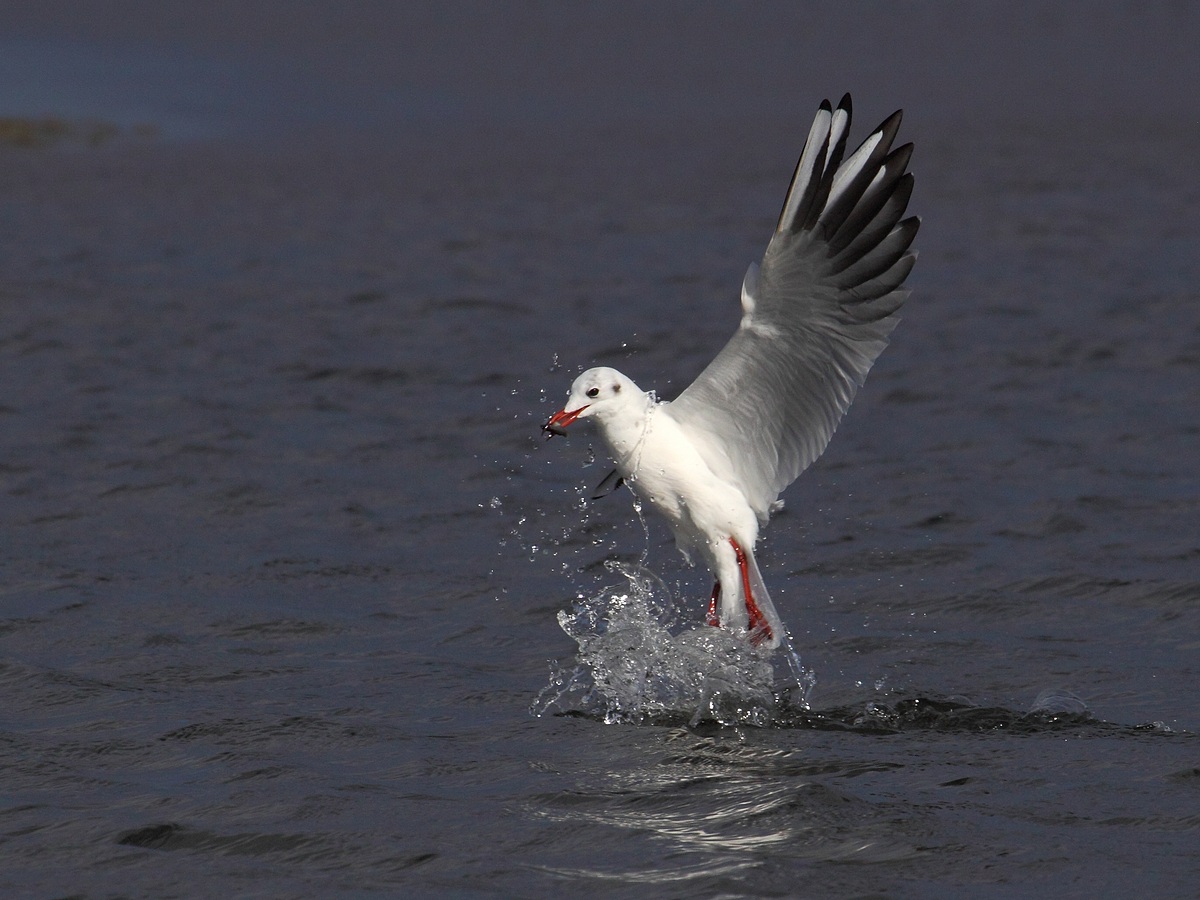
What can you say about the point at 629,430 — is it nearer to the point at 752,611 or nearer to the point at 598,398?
the point at 598,398

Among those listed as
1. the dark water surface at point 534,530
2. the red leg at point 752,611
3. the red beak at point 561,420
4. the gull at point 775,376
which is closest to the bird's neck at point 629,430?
the gull at point 775,376

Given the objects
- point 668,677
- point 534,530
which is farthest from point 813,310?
point 534,530

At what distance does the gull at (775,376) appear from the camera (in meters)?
7.84

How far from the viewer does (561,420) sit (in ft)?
25.5

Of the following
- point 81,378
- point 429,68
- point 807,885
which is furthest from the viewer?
point 429,68

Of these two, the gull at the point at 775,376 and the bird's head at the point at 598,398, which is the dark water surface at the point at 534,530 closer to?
the gull at the point at 775,376

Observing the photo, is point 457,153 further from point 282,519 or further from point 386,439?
point 282,519

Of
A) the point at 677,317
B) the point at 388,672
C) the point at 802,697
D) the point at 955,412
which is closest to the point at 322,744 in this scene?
the point at 388,672

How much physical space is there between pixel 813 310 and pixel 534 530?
3.13 meters

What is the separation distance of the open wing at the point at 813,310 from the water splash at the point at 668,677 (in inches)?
30.3

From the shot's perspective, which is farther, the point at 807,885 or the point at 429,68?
the point at 429,68

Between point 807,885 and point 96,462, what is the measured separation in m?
7.07

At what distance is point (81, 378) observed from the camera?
13.9 meters

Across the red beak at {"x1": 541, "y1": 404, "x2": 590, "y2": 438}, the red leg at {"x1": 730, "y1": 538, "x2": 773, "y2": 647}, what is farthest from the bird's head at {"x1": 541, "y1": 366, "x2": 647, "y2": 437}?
the red leg at {"x1": 730, "y1": 538, "x2": 773, "y2": 647}
